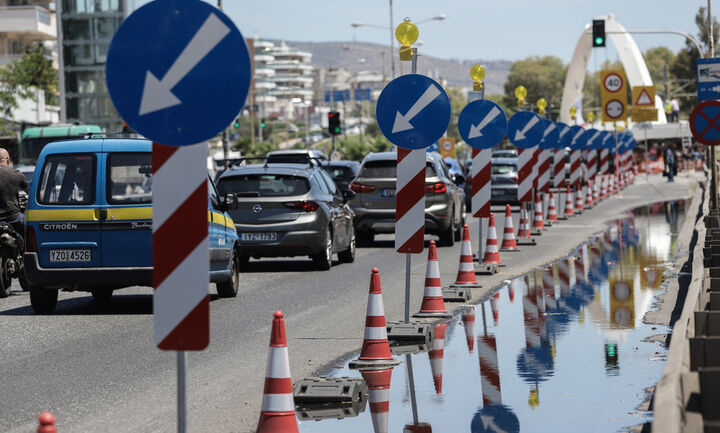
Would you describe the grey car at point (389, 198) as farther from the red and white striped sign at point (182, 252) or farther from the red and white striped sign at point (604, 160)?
the red and white striped sign at point (604, 160)

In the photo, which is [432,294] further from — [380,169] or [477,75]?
[380,169]

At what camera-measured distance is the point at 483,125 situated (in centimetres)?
1981

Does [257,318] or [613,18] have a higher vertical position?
[613,18]

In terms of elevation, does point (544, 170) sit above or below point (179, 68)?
below

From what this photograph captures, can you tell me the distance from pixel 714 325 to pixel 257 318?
254 inches

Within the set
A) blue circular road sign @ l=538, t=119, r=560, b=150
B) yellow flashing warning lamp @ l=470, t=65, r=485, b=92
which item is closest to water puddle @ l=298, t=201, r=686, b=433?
yellow flashing warning lamp @ l=470, t=65, r=485, b=92

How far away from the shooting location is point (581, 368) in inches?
401

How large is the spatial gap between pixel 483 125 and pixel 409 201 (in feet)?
21.1

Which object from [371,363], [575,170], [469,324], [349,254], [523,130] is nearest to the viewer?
[371,363]

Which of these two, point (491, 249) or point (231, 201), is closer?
point (231, 201)

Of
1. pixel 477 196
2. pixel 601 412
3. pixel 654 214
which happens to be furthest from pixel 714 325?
pixel 654 214

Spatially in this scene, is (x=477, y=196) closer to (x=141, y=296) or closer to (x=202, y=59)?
(x=141, y=296)

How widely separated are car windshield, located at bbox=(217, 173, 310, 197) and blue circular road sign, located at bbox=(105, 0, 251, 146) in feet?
47.7

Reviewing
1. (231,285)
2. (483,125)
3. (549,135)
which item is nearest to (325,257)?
(483,125)
